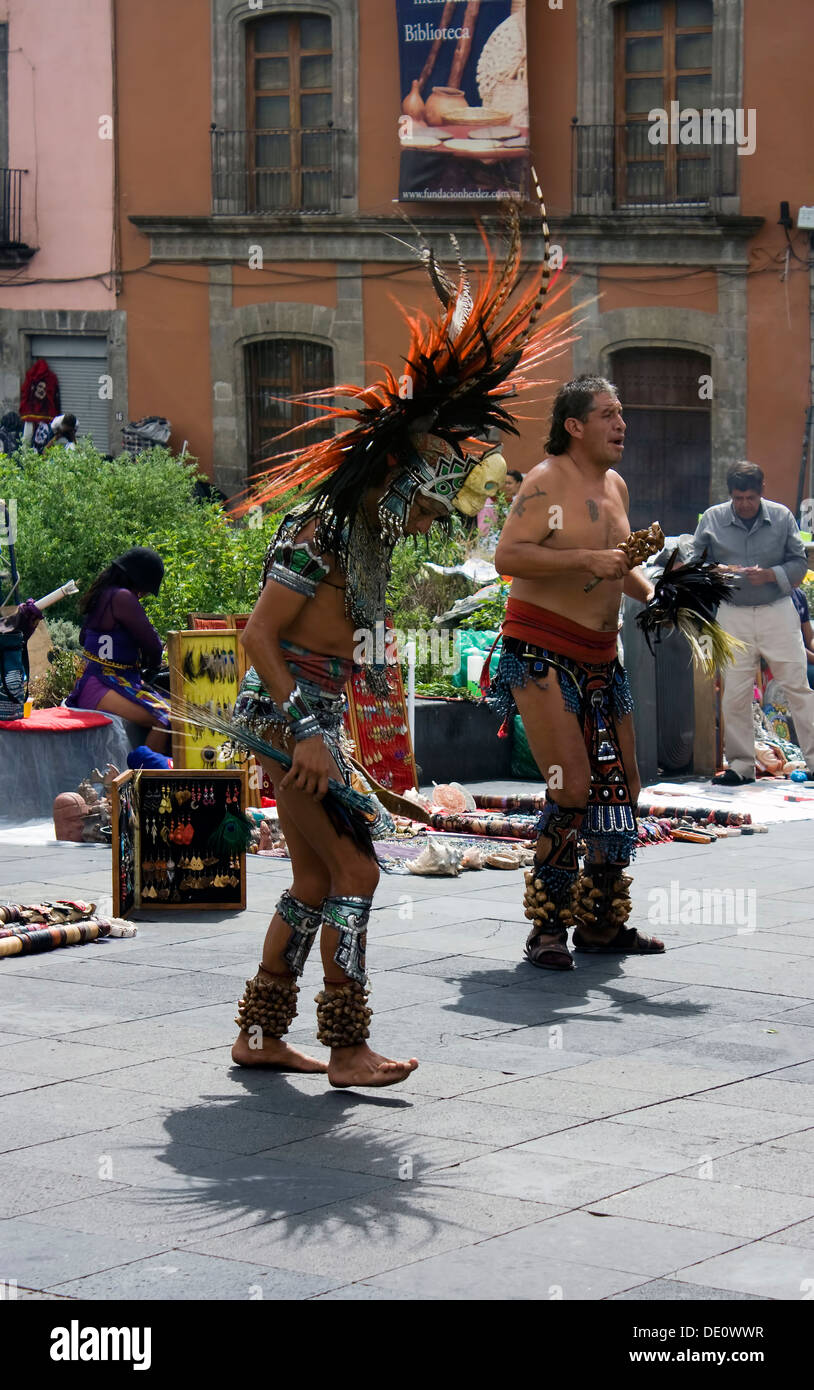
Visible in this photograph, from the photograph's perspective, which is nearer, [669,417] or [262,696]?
[262,696]

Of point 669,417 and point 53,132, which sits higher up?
point 53,132

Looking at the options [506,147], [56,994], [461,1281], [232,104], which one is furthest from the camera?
[232,104]

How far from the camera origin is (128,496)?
17375 millimetres

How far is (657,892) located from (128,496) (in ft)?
32.5

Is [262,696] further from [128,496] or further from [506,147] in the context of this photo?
[506,147]

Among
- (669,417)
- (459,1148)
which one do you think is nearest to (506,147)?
(669,417)

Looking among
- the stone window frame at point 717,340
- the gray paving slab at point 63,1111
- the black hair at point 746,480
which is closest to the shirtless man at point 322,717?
the gray paving slab at point 63,1111

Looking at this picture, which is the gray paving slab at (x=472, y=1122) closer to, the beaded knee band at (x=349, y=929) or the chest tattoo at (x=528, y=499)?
the beaded knee band at (x=349, y=929)

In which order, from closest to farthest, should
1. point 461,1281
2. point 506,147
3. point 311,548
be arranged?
point 461,1281 → point 311,548 → point 506,147

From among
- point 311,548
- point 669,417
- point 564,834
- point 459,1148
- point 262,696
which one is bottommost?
point 459,1148

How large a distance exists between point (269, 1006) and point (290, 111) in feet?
66.9

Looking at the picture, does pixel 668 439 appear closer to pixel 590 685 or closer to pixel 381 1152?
pixel 590 685

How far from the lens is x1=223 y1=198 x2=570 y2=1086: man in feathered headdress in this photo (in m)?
5.33

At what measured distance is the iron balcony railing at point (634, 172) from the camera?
22.5 meters
